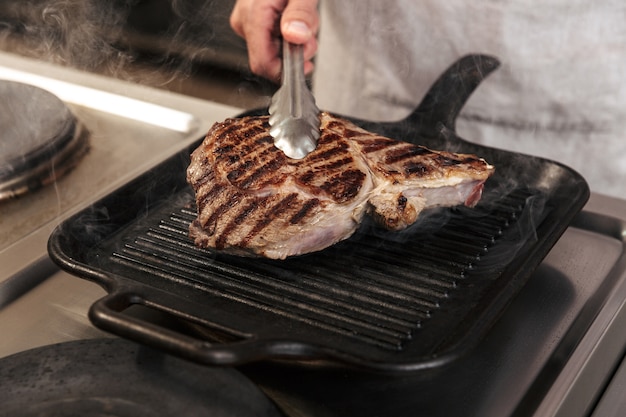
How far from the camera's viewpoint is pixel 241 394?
1.13 meters

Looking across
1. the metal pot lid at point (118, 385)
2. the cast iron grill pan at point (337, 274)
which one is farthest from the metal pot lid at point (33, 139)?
the metal pot lid at point (118, 385)

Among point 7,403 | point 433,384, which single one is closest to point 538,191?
point 433,384

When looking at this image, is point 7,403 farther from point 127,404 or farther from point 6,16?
point 6,16

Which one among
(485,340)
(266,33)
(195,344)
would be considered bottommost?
(195,344)

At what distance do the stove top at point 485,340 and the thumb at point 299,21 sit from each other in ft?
1.54

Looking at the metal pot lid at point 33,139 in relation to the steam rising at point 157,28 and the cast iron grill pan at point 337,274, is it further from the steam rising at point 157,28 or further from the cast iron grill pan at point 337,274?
the steam rising at point 157,28

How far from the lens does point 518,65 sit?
213 centimetres

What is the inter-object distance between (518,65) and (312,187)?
94 centimetres

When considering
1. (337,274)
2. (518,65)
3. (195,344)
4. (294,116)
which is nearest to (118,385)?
(195,344)

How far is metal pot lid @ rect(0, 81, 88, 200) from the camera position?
1899mm

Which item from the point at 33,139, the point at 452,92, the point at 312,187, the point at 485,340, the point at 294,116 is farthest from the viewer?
the point at 33,139

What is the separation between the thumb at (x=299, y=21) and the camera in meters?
1.75

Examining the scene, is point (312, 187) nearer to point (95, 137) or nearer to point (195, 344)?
point (195, 344)

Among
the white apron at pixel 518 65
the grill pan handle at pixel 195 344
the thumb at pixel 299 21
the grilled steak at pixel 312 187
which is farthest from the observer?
the white apron at pixel 518 65
